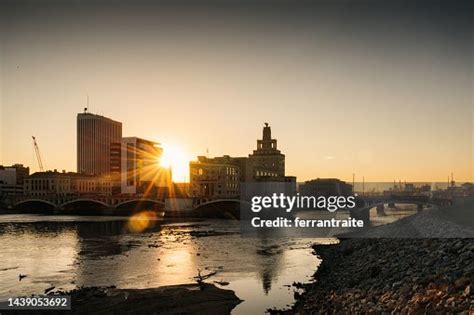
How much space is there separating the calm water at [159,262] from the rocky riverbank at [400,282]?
2.49 m

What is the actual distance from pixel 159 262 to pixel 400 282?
78.3ft

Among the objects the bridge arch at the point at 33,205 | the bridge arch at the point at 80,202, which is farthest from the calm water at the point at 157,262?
the bridge arch at the point at 33,205

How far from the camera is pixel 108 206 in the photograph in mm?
118938

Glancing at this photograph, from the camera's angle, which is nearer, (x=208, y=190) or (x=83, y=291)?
(x=83, y=291)

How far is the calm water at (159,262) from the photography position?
95.5 feet

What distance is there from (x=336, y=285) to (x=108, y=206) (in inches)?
4000

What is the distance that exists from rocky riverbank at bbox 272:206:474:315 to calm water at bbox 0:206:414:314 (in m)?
2.49

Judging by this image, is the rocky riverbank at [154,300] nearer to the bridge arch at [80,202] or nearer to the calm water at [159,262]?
the calm water at [159,262]

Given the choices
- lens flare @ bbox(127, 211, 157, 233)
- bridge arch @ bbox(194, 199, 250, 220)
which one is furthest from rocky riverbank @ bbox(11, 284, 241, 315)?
bridge arch @ bbox(194, 199, 250, 220)

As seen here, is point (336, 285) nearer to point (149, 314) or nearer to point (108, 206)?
point (149, 314)

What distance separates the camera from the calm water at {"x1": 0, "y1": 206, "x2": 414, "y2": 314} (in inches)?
1146

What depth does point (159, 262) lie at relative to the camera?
130ft

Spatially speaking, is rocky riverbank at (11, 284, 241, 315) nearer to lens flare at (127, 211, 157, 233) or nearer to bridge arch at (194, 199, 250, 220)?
lens flare at (127, 211, 157, 233)

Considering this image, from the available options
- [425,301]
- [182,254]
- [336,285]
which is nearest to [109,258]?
[182,254]
